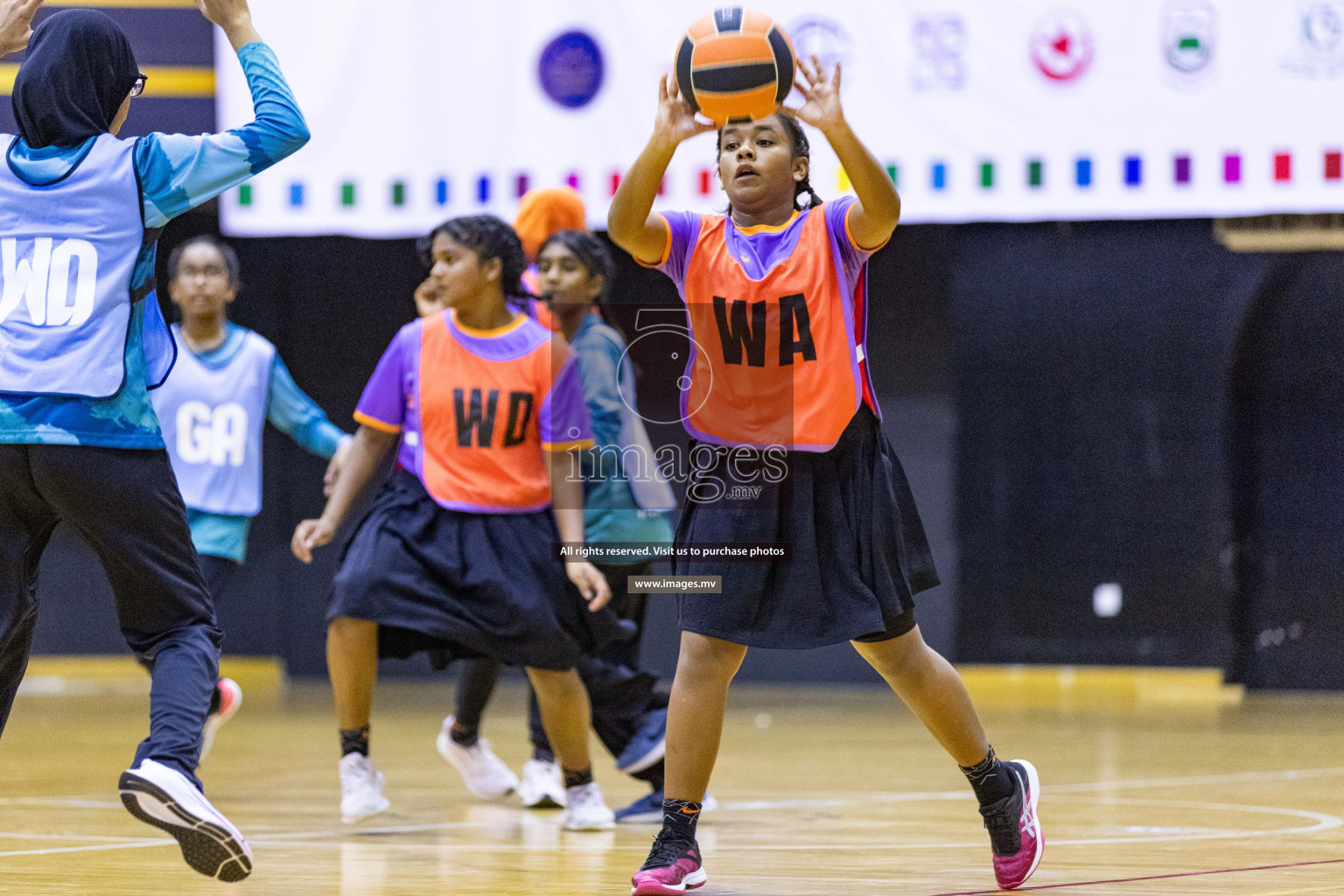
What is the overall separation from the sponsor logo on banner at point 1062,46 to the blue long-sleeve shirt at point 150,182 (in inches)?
159

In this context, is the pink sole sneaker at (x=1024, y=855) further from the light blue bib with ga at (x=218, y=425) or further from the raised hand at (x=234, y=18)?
the light blue bib with ga at (x=218, y=425)

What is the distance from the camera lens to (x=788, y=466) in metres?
2.80

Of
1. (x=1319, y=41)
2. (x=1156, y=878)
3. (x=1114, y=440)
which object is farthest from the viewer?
(x=1114, y=440)

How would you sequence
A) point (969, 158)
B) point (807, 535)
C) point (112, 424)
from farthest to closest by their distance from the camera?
point (969, 158) → point (807, 535) → point (112, 424)

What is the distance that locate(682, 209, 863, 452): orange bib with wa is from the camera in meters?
2.81

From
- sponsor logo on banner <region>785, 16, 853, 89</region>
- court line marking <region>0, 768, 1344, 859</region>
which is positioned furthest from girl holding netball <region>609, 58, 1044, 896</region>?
sponsor logo on banner <region>785, 16, 853, 89</region>

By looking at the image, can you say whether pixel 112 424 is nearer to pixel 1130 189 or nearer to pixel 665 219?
pixel 665 219

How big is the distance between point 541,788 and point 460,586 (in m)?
0.85

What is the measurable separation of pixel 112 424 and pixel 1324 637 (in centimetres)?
707

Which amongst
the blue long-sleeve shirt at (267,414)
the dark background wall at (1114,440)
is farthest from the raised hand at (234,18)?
the dark background wall at (1114,440)

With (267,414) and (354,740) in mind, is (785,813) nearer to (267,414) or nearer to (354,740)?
(354,740)

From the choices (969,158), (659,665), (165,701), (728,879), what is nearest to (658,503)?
(728,879)

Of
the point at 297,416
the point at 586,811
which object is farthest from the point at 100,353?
Result: the point at 297,416

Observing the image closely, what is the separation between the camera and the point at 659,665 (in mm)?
8750
